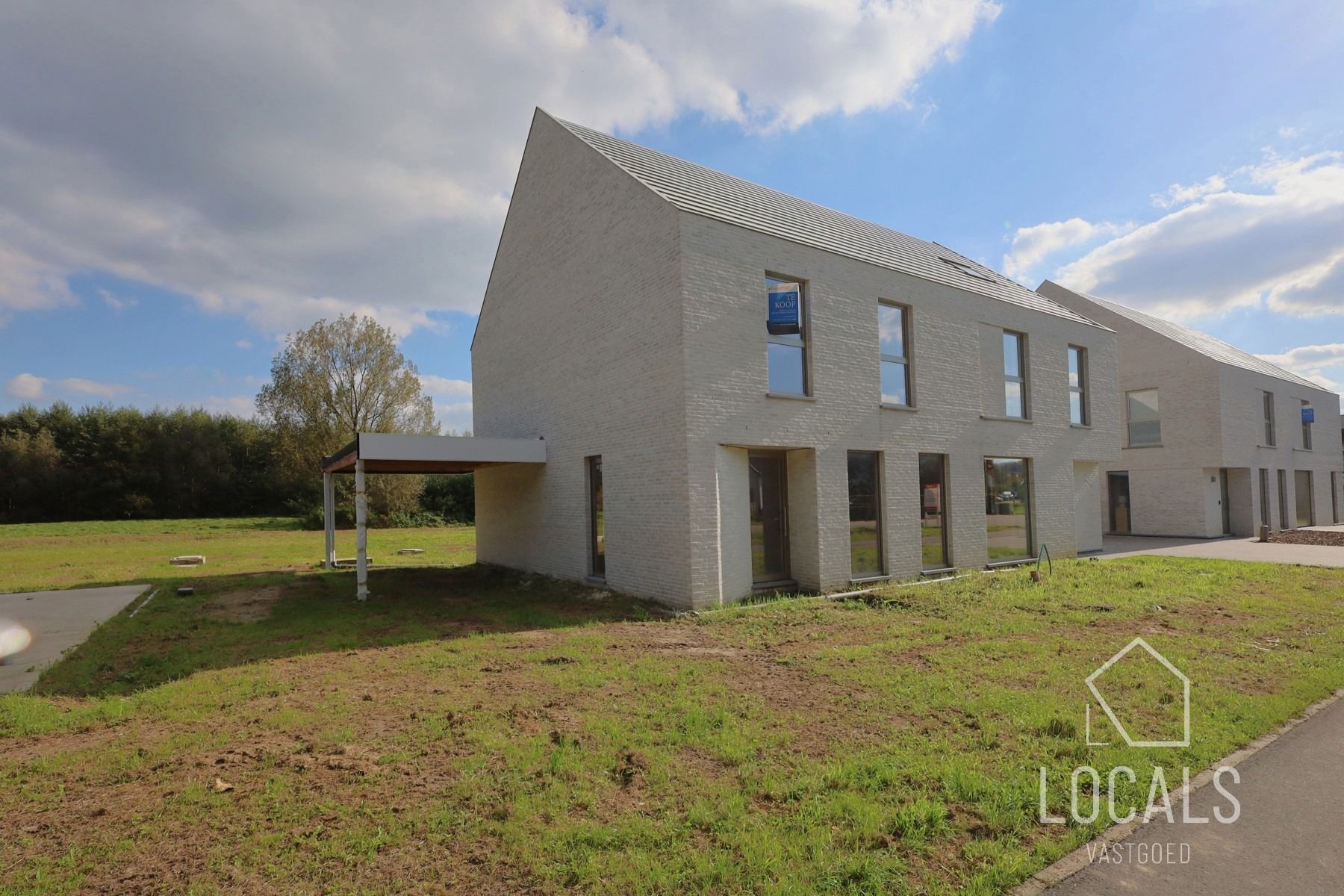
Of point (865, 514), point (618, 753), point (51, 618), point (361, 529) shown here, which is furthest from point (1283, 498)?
point (51, 618)

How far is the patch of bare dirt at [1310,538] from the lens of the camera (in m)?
19.2

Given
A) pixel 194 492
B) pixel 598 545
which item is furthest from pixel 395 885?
pixel 194 492

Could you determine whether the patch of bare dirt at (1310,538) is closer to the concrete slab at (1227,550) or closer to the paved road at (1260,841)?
the concrete slab at (1227,550)

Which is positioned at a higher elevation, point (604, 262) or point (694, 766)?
point (604, 262)

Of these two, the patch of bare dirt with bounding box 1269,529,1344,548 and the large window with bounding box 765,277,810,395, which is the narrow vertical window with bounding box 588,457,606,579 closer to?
the large window with bounding box 765,277,810,395

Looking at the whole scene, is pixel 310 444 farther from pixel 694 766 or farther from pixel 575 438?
pixel 694 766

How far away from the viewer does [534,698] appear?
5.81 meters

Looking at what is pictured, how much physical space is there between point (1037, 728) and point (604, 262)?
32.5 feet

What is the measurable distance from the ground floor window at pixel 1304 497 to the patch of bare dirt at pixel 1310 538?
19.5 feet

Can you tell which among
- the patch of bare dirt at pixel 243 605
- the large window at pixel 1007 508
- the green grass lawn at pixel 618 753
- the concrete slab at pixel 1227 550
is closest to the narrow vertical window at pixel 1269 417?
the concrete slab at pixel 1227 550

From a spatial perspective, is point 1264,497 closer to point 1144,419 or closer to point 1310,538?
point 1310,538

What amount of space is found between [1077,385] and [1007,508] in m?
4.85

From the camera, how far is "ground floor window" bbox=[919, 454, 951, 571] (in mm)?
12891

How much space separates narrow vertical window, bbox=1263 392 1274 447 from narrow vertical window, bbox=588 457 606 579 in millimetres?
26610
